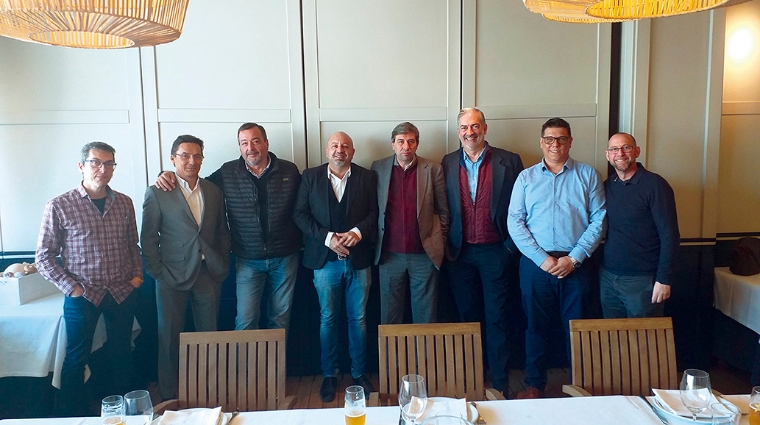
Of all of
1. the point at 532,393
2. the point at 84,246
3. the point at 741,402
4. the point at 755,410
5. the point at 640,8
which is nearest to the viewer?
the point at 755,410

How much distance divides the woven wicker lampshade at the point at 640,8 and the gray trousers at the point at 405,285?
1.99 m

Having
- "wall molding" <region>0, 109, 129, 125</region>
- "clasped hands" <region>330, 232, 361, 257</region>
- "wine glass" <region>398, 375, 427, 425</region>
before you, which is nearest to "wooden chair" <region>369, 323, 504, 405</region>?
"wine glass" <region>398, 375, 427, 425</region>

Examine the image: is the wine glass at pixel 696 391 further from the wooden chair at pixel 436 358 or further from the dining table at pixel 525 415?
the wooden chair at pixel 436 358

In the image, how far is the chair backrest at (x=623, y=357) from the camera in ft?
7.02

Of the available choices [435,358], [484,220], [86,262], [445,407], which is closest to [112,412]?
[445,407]

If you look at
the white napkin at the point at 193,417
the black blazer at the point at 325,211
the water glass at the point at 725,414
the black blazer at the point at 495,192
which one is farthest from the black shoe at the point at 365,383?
the water glass at the point at 725,414

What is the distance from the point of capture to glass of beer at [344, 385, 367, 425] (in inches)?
57.8

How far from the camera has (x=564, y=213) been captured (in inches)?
120

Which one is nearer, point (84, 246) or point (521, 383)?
point (84, 246)

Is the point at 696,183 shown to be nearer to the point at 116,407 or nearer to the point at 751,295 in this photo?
the point at 751,295

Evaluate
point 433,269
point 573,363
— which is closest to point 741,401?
point 573,363

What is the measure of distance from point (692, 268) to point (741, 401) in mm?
2272

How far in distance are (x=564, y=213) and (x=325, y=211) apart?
149cm

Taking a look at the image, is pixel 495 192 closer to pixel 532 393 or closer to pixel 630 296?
pixel 630 296
